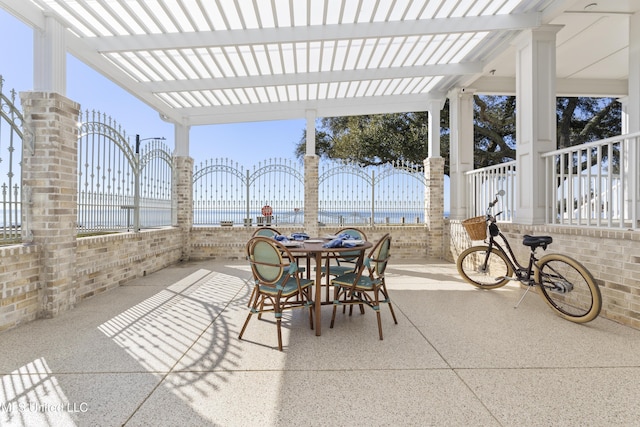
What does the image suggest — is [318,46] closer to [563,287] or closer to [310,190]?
[310,190]

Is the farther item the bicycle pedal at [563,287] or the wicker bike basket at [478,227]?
the wicker bike basket at [478,227]

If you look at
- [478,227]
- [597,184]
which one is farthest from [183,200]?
[597,184]

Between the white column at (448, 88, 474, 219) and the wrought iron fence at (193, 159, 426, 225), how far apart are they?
0.90 meters

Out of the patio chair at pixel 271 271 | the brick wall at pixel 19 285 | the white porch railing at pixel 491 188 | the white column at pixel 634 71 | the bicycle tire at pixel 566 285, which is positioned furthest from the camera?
the white porch railing at pixel 491 188

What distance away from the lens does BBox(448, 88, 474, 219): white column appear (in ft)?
25.4

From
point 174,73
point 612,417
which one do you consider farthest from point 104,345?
point 174,73

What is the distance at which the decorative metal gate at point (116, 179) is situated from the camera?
16.2 feet

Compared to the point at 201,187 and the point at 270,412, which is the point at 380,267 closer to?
the point at 270,412

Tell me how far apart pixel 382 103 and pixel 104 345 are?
23.5 feet

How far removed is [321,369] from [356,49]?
4.97m

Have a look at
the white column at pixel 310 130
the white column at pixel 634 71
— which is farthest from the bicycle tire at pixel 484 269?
the white column at pixel 310 130

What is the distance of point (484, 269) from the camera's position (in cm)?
514

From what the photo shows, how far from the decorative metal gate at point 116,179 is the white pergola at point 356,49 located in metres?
0.89

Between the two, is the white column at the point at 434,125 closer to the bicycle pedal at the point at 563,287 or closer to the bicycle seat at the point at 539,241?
the bicycle seat at the point at 539,241
